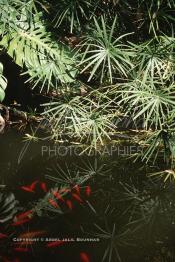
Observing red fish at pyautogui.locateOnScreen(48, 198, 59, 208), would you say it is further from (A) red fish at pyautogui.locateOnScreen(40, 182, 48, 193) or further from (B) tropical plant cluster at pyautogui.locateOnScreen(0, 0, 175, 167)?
(B) tropical plant cluster at pyautogui.locateOnScreen(0, 0, 175, 167)

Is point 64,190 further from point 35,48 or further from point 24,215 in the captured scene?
point 35,48

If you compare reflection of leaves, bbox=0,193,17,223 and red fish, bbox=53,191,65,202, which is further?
red fish, bbox=53,191,65,202

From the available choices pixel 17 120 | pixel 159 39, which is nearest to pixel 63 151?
pixel 17 120

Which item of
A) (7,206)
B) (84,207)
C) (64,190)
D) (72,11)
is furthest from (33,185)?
(72,11)

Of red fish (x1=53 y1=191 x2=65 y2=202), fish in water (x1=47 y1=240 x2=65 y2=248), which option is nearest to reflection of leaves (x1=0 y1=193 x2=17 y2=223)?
red fish (x1=53 y1=191 x2=65 y2=202)

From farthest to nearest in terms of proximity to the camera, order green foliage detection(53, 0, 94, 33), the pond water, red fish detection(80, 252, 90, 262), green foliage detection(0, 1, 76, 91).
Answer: green foliage detection(0, 1, 76, 91) < green foliage detection(53, 0, 94, 33) < the pond water < red fish detection(80, 252, 90, 262)

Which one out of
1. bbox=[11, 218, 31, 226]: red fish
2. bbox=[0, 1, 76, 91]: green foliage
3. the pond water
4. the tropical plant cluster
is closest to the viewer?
the pond water

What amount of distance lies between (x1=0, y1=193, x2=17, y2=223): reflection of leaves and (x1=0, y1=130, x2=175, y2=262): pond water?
35mm

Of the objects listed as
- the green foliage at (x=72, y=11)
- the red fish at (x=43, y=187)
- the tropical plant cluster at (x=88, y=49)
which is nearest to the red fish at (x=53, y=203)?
the red fish at (x=43, y=187)

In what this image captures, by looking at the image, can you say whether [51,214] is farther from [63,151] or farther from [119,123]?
[119,123]

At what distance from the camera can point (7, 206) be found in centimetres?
324

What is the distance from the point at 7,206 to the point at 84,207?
60cm

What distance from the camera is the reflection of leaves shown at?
3.10 m

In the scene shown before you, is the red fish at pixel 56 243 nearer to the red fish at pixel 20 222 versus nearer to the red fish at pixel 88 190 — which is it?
the red fish at pixel 20 222
